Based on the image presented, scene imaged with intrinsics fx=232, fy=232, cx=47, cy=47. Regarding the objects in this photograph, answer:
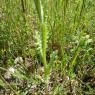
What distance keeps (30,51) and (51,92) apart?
13.4 inches

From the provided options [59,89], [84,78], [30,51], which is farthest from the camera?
[30,51]

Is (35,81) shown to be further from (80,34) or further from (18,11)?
(18,11)

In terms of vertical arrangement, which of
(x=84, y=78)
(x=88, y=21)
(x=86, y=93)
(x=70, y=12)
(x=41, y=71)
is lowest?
(x=86, y=93)

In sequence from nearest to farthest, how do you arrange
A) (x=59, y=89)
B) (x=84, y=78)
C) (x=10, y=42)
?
1. (x=59, y=89)
2. (x=84, y=78)
3. (x=10, y=42)

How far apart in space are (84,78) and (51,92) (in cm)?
24

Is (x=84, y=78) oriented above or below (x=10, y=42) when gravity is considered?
below

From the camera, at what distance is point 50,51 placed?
143cm

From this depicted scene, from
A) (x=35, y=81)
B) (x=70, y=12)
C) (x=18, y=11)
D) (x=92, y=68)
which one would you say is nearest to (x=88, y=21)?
(x=70, y=12)

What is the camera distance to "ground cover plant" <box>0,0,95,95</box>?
3.99 feet

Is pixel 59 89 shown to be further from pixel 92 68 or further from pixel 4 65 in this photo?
pixel 4 65

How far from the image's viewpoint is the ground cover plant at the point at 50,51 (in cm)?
122

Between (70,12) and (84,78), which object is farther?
(70,12)

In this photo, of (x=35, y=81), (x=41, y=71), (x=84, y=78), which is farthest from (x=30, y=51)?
(x=84, y=78)

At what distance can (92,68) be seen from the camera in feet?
4.40
